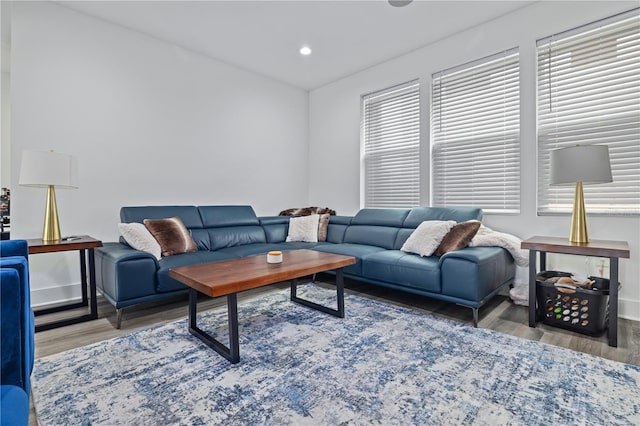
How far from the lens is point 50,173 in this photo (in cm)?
248

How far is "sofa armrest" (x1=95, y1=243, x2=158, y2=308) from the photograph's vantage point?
7.95ft

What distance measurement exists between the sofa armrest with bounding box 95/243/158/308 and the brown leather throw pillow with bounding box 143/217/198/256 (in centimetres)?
36

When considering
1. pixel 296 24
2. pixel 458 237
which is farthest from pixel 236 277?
pixel 296 24

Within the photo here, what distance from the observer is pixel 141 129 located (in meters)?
3.56

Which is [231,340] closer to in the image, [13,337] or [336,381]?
[336,381]

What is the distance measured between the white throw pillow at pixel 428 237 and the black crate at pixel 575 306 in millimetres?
830

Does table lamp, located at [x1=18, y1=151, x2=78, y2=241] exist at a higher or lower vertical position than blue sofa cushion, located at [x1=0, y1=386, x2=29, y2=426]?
higher

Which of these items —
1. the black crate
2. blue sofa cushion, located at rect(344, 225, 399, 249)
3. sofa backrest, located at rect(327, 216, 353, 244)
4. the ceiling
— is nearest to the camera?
the black crate

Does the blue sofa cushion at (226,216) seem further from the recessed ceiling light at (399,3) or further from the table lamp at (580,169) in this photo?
the table lamp at (580,169)

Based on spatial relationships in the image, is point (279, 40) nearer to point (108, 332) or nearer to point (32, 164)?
point (32, 164)

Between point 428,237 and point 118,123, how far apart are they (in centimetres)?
349

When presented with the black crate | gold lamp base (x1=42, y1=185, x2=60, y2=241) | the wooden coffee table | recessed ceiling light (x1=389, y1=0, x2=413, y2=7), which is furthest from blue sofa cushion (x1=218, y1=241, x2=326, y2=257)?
recessed ceiling light (x1=389, y1=0, x2=413, y2=7)

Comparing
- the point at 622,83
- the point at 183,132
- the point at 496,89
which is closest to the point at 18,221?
the point at 183,132

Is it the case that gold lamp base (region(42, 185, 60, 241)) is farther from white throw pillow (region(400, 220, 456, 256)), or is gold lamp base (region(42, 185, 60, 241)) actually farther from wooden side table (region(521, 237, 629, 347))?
wooden side table (region(521, 237, 629, 347))
